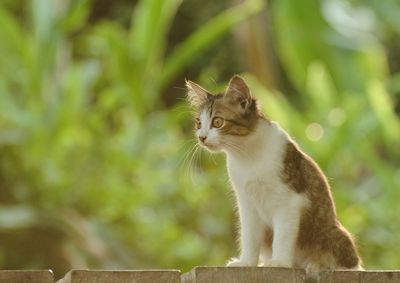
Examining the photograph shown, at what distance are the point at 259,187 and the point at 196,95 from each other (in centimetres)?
21

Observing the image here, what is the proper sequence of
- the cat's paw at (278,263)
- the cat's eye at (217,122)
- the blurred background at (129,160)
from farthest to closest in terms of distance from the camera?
the blurred background at (129,160), the cat's eye at (217,122), the cat's paw at (278,263)

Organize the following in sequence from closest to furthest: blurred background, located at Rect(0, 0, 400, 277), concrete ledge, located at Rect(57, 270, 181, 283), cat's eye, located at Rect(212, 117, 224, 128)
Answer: concrete ledge, located at Rect(57, 270, 181, 283), cat's eye, located at Rect(212, 117, 224, 128), blurred background, located at Rect(0, 0, 400, 277)

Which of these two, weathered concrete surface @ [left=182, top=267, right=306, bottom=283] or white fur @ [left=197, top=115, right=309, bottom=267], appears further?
white fur @ [left=197, top=115, right=309, bottom=267]

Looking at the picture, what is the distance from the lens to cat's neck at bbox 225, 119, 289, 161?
1.71 meters

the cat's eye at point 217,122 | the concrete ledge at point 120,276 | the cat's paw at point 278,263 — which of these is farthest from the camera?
the cat's eye at point 217,122

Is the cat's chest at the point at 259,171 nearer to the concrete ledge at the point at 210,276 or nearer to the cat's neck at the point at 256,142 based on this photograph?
the cat's neck at the point at 256,142

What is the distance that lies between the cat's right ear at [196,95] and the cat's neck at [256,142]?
0.32 ft

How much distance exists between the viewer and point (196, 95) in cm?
178

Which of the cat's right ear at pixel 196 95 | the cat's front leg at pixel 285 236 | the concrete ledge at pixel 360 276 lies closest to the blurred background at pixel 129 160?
the cat's right ear at pixel 196 95

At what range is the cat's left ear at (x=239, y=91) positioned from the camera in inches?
66.4

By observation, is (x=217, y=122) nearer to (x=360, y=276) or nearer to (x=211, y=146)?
(x=211, y=146)

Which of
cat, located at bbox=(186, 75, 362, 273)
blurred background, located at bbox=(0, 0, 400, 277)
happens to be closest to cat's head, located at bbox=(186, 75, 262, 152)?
cat, located at bbox=(186, 75, 362, 273)

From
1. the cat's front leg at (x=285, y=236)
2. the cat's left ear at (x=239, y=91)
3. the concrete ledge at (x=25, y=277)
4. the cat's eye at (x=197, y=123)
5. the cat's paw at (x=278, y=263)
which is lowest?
the concrete ledge at (x=25, y=277)

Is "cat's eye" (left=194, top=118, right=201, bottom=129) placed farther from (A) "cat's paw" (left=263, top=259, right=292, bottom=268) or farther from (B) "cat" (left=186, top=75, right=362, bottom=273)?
(A) "cat's paw" (left=263, top=259, right=292, bottom=268)
